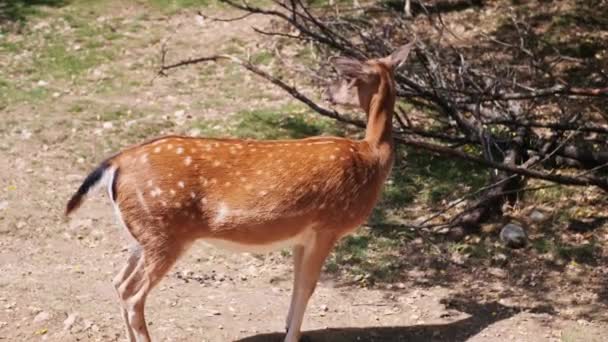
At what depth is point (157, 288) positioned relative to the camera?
662cm

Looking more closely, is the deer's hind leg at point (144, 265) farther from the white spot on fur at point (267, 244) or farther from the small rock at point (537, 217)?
the small rock at point (537, 217)

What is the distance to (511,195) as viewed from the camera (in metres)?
7.86

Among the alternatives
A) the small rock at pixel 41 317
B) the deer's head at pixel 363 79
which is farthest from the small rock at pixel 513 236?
the small rock at pixel 41 317

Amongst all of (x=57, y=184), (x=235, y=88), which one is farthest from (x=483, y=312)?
(x=235, y=88)

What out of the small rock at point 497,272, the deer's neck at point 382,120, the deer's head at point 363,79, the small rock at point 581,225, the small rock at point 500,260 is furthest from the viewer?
the small rock at point 581,225

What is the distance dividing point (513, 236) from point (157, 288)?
8.41ft

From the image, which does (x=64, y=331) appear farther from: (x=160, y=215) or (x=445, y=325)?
(x=445, y=325)

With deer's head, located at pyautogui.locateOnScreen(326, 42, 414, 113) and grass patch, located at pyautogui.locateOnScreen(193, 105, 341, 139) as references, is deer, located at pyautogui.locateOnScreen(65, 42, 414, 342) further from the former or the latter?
grass patch, located at pyautogui.locateOnScreen(193, 105, 341, 139)

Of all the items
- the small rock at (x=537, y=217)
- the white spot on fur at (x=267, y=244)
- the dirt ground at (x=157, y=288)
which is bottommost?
the dirt ground at (x=157, y=288)

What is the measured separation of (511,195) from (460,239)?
2.28 feet

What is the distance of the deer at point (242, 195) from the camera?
17.5 ft

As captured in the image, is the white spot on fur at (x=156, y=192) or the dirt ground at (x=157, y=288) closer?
the white spot on fur at (x=156, y=192)

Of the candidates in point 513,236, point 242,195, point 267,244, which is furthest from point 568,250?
point 242,195

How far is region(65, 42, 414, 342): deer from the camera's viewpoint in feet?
17.5
